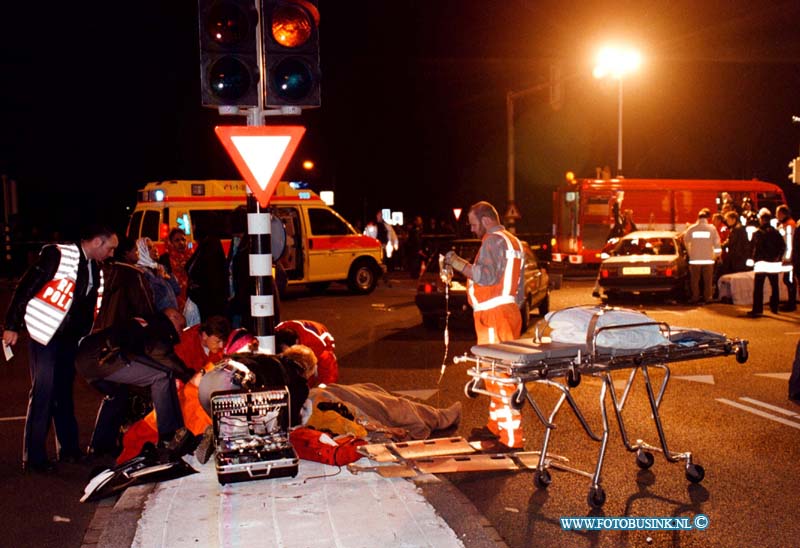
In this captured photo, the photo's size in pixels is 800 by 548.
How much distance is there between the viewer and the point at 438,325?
44.9 feet

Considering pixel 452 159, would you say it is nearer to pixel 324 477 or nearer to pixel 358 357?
pixel 358 357

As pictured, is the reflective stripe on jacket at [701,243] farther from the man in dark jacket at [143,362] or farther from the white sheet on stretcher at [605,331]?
the man in dark jacket at [143,362]

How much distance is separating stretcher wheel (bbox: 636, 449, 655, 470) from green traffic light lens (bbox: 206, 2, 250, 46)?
4.00 m

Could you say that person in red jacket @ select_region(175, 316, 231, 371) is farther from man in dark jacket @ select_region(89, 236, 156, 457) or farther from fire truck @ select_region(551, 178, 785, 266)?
fire truck @ select_region(551, 178, 785, 266)

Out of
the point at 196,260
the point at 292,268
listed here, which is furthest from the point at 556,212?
the point at 196,260

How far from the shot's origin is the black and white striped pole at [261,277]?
244 inches

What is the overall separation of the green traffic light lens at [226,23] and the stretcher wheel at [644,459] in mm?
3999

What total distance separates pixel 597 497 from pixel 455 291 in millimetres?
→ 7674

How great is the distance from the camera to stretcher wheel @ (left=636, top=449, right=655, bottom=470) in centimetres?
595

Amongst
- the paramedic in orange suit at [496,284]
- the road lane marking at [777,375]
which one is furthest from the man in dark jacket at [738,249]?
the paramedic in orange suit at [496,284]

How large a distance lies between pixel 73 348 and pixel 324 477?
2213 mm

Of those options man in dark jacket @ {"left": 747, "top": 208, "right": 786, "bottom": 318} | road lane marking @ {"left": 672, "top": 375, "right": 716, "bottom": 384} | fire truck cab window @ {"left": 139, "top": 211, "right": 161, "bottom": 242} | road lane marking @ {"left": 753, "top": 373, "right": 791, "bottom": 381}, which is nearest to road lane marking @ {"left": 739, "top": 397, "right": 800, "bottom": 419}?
road lane marking @ {"left": 672, "top": 375, "right": 716, "bottom": 384}

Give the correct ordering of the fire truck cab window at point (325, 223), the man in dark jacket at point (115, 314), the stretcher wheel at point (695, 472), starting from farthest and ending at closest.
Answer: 1. the fire truck cab window at point (325, 223)
2. the man in dark jacket at point (115, 314)
3. the stretcher wheel at point (695, 472)

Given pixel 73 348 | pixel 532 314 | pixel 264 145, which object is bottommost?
pixel 532 314
